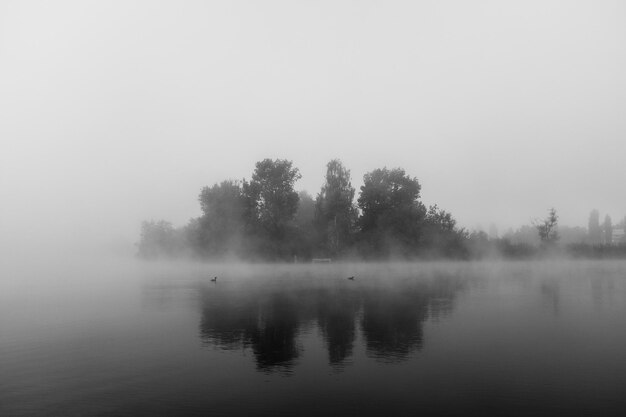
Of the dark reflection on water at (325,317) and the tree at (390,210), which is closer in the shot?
the dark reflection on water at (325,317)

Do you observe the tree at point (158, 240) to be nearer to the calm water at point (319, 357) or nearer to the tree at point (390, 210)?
the tree at point (390, 210)

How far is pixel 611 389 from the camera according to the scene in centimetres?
1925

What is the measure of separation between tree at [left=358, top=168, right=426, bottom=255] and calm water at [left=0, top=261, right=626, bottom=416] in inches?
2687

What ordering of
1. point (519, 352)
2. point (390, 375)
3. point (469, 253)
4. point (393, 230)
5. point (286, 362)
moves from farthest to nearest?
1. point (469, 253)
2. point (393, 230)
3. point (519, 352)
4. point (286, 362)
5. point (390, 375)

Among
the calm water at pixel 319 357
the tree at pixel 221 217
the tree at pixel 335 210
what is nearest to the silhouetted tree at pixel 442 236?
the tree at pixel 335 210

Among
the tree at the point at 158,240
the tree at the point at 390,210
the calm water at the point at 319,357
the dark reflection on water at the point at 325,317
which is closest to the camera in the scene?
the calm water at the point at 319,357

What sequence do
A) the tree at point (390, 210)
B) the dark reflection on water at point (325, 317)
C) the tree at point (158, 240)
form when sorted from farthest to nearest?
1. the tree at point (158, 240)
2. the tree at point (390, 210)
3. the dark reflection on water at point (325, 317)

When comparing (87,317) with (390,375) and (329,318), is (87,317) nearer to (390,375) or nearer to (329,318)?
(329,318)

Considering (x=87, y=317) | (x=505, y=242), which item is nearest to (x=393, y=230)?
(x=505, y=242)

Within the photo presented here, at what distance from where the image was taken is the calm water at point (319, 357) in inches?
711

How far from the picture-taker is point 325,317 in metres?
36.2

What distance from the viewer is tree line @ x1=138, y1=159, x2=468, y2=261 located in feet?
378

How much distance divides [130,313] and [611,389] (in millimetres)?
34803

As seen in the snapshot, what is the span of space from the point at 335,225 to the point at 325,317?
80.4m
